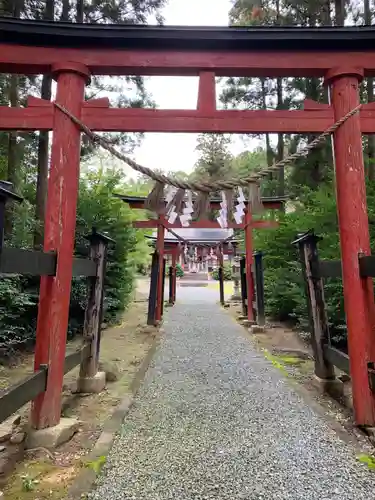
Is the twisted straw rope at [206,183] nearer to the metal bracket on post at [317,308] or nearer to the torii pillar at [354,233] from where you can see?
the torii pillar at [354,233]

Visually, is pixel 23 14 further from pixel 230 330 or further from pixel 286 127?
pixel 230 330

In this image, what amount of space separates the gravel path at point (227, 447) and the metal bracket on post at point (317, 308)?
1.46 feet

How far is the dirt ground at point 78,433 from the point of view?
79.8 inches

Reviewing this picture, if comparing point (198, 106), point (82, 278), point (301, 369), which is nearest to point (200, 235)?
point (82, 278)

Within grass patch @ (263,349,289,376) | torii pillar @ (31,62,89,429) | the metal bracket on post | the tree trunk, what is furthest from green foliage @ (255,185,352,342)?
the tree trunk

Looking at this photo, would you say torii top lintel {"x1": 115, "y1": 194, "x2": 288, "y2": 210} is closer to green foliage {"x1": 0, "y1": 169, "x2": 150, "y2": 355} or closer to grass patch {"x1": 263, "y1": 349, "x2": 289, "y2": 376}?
green foliage {"x1": 0, "y1": 169, "x2": 150, "y2": 355}

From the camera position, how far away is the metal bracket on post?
3715 millimetres

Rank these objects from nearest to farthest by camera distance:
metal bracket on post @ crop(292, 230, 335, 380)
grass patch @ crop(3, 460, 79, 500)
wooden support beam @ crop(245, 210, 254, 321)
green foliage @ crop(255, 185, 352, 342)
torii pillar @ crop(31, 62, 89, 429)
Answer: grass patch @ crop(3, 460, 79, 500) < torii pillar @ crop(31, 62, 89, 429) < metal bracket on post @ crop(292, 230, 335, 380) < green foliage @ crop(255, 185, 352, 342) < wooden support beam @ crop(245, 210, 254, 321)

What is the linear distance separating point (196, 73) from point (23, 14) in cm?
675

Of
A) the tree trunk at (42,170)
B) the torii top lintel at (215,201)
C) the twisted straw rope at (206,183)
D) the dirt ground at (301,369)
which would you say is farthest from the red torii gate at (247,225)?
the twisted straw rope at (206,183)

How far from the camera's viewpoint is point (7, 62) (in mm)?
2986

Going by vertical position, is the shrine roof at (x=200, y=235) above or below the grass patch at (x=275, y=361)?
above

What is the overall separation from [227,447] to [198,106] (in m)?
2.71

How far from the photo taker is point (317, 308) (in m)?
3.75
